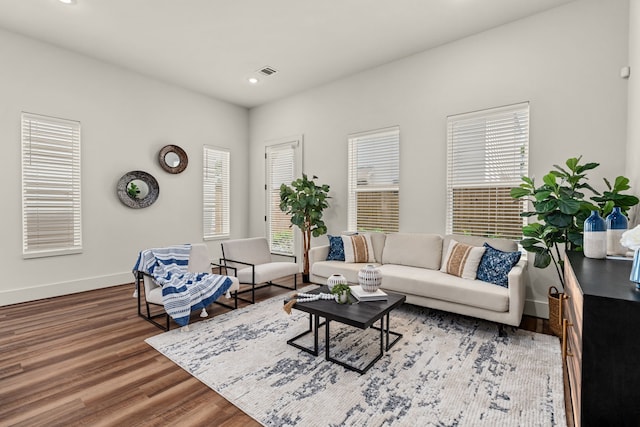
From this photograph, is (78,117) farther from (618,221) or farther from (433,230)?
(618,221)

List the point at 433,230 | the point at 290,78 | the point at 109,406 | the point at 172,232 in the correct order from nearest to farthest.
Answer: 1. the point at 109,406
2. the point at 433,230
3. the point at 290,78
4. the point at 172,232

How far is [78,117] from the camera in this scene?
14.2ft

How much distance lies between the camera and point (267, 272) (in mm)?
4055

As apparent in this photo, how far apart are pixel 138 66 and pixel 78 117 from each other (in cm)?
113

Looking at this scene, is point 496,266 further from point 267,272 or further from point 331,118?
point 331,118

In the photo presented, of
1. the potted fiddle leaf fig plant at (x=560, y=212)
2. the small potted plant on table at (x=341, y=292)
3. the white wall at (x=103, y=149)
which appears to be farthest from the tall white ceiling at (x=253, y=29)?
the small potted plant on table at (x=341, y=292)

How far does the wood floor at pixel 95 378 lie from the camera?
1.85 metres

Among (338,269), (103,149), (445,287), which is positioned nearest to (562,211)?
(445,287)

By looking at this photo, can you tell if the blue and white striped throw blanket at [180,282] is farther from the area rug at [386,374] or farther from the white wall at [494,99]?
the white wall at [494,99]

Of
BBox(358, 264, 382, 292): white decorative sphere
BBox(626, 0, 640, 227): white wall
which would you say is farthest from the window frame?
BBox(626, 0, 640, 227): white wall

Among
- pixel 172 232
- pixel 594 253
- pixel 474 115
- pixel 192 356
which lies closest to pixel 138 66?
pixel 172 232

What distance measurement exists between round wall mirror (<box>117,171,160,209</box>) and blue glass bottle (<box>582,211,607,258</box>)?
17.9 feet

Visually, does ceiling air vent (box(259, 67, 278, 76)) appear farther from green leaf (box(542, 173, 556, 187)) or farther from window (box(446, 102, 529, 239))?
green leaf (box(542, 173, 556, 187))

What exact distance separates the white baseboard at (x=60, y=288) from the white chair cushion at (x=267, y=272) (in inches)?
75.2
